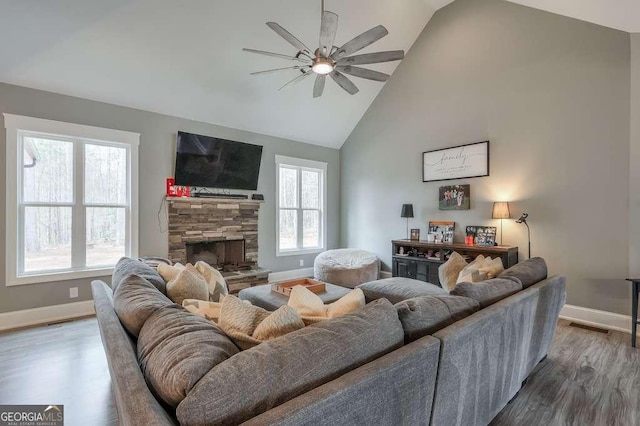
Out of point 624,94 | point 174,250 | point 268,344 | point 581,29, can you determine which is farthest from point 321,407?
point 581,29

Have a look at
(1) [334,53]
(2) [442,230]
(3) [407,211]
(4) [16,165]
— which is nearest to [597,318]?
(2) [442,230]

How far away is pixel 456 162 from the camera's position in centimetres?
485

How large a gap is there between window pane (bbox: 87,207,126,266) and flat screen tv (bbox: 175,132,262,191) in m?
0.99

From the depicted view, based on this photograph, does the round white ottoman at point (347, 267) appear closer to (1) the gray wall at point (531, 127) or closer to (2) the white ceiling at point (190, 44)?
(1) the gray wall at point (531, 127)

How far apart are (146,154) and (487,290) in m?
4.59

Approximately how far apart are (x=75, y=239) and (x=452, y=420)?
4574 millimetres

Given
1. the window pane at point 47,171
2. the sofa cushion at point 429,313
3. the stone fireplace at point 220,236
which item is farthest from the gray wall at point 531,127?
the window pane at point 47,171

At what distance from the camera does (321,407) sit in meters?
0.89

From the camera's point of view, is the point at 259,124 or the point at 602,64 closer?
the point at 602,64

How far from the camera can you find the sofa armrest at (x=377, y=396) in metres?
0.85

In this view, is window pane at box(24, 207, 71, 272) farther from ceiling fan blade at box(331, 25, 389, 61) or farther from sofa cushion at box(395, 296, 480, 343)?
sofa cushion at box(395, 296, 480, 343)

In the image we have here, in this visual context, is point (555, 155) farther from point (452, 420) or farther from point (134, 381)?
point (134, 381)

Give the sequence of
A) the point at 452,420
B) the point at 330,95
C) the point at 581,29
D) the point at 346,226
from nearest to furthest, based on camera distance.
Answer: the point at 452,420 → the point at 581,29 → the point at 330,95 → the point at 346,226

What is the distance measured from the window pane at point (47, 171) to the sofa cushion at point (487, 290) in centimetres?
461
